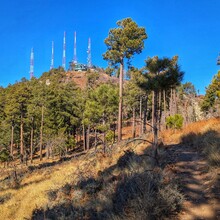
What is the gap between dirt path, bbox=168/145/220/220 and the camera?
559 cm

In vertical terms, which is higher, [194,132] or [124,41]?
[124,41]

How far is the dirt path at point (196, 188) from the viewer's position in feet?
18.4

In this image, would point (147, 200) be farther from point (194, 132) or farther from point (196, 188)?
point (194, 132)

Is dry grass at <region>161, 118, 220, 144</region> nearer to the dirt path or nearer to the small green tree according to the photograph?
the dirt path

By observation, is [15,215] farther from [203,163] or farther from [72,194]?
[203,163]

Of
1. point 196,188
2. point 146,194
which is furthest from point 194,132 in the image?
point 146,194

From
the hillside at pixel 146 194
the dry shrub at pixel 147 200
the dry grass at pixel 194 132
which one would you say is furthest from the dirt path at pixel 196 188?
the dry grass at pixel 194 132

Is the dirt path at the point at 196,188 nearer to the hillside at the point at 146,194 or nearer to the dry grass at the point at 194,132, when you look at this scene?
the hillside at the point at 146,194

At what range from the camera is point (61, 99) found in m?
47.2

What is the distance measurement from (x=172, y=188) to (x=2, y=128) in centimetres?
4677

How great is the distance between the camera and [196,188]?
6.99 meters

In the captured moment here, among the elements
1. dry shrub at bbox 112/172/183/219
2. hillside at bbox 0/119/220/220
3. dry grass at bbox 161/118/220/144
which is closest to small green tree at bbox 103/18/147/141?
dry grass at bbox 161/118/220/144

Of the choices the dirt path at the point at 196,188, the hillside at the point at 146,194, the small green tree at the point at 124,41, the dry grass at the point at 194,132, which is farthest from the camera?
the small green tree at the point at 124,41

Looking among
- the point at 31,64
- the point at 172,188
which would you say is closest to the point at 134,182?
the point at 172,188
